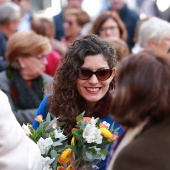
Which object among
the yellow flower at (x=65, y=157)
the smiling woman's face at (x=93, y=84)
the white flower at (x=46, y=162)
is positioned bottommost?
the yellow flower at (x=65, y=157)

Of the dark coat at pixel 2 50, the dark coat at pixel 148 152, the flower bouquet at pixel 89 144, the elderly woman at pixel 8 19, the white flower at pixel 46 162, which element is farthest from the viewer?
the elderly woman at pixel 8 19

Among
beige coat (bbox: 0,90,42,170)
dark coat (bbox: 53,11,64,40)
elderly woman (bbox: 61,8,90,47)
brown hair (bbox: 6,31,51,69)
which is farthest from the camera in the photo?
dark coat (bbox: 53,11,64,40)

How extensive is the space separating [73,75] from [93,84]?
0.15 m

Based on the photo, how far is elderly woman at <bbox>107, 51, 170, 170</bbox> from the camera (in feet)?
7.98

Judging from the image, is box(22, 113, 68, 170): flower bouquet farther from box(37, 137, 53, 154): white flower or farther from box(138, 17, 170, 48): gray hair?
box(138, 17, 170, 48): gray hair

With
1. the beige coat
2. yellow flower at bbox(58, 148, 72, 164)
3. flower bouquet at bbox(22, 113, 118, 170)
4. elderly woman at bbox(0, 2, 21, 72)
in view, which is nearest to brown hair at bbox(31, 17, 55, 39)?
elderly woman at bbox(0, 2, 21, 72)

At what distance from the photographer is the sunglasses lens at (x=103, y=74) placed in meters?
4.03

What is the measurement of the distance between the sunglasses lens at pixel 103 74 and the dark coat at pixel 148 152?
5.12 feet

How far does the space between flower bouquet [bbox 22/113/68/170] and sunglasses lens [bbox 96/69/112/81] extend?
1.42ft

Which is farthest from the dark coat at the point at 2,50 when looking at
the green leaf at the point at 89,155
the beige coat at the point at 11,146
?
the beige coat at the point at 11,146

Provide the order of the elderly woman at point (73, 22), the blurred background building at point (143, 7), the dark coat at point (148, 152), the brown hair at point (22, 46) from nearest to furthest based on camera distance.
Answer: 1. the dark coat at point (148, 152)
2. the brown hair at point (22, 46)
3. the elderly woman at point (73, 22)
4. the blurred background building at point (143, 7)

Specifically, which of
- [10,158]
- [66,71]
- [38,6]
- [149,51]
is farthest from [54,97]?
[38,6]

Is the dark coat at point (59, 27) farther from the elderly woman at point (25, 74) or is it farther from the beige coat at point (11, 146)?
the beige coat at point (11, 146)

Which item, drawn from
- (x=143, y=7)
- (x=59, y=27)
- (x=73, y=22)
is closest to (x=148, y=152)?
(x=73, y=22)
